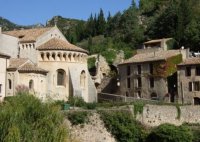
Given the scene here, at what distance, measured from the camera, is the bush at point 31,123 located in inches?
1298

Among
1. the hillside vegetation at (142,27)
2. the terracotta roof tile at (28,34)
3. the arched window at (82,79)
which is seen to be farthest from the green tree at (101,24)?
the arched window at (82,79)

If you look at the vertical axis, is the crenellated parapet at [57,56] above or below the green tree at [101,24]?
below

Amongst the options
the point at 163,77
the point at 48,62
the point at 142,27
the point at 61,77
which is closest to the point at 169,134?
the point at 61,77

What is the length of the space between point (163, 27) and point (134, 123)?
55213 millimetres

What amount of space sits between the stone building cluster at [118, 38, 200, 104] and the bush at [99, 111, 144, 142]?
70.6ft

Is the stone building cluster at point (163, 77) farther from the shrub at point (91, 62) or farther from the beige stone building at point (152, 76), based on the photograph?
the shrub at point (91, 62)

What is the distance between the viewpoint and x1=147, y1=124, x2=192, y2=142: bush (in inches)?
2028

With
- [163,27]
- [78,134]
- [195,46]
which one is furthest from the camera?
[163,27]

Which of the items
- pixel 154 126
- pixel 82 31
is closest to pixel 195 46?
pixel 154 126

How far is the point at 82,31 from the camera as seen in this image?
140m

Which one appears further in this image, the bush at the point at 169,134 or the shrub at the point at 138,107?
the shrub at the point at 138,107

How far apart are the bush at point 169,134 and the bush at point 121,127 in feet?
4.47

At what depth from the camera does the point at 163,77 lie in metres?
76.0

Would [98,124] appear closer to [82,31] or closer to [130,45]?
[130,45]
